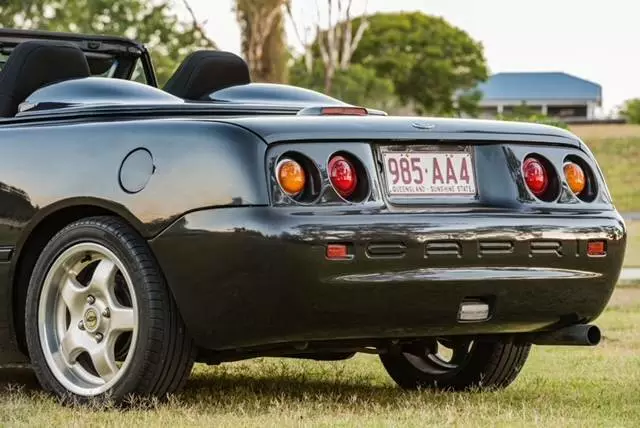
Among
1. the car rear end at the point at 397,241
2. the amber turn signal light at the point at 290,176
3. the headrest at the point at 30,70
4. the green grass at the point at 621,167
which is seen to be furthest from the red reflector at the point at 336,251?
the green grass at the point at 621,167

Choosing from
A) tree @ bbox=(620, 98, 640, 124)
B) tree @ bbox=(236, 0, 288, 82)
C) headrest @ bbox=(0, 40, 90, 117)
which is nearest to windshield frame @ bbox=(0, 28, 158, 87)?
headrest @ bbox=(0, 40, 90, 117)

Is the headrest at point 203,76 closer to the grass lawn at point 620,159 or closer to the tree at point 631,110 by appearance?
the grass lawn at point 620,159

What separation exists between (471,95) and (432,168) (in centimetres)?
9841

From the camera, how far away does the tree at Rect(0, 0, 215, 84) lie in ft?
152

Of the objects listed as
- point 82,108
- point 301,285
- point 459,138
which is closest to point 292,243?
point 301,285

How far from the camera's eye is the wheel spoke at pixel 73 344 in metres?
6.07

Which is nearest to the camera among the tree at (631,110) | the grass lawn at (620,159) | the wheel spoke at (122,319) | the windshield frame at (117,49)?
the wheel spoke at (122,319)

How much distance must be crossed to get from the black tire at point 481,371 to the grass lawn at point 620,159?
33.2 meters

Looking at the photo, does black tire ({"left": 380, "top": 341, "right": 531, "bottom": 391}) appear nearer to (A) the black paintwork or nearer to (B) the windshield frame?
(A) the black paintwork

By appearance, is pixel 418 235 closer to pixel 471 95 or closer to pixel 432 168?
pixel 432 168

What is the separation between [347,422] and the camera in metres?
5.49

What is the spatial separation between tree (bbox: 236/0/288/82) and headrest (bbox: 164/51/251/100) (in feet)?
42.7

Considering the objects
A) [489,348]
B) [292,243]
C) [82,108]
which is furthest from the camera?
[489,348]

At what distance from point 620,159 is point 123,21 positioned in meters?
14.4
